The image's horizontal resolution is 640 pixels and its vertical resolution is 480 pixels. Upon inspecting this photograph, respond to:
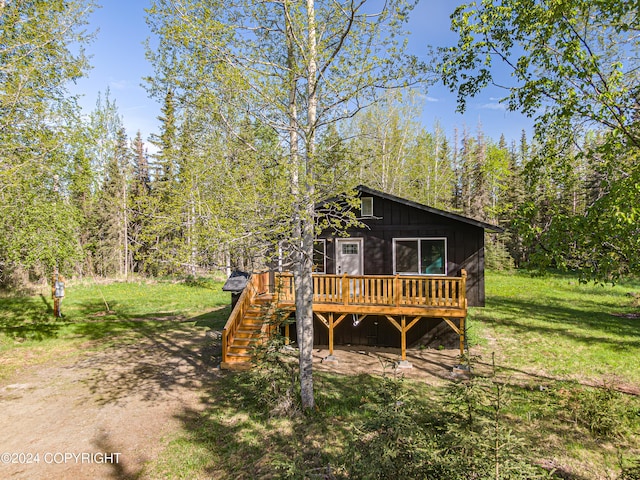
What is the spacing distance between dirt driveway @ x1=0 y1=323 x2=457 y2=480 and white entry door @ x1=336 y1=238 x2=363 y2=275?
284 centimetres

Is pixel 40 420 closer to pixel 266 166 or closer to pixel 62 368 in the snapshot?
pixel 62 368

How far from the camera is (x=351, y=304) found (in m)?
10.4

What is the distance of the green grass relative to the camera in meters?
9.31

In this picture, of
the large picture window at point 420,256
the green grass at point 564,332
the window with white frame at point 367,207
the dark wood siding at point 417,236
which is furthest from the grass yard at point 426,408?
the window with white frame at point 367,207

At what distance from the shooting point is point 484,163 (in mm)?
34844

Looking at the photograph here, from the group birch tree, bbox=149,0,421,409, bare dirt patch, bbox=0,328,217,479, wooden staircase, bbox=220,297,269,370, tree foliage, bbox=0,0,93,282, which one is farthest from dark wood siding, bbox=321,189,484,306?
tree foliage, bbox=0,0,93,282

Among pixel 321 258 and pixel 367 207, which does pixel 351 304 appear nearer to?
pixel 321 258

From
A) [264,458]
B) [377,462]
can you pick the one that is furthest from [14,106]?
[377,462]

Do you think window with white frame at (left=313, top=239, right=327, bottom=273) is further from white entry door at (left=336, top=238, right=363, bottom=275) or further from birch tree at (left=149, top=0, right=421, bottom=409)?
birch tree at (left=149, top=0, right=421, bottom=409)

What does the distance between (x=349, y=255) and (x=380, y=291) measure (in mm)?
2048

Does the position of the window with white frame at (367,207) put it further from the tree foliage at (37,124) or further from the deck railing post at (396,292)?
the tree foliage at (37,124)

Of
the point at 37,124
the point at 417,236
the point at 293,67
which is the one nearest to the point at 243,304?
the point at 417,236

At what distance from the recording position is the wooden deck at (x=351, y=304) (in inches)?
376

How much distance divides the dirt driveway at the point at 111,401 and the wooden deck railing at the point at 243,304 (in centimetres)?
100
